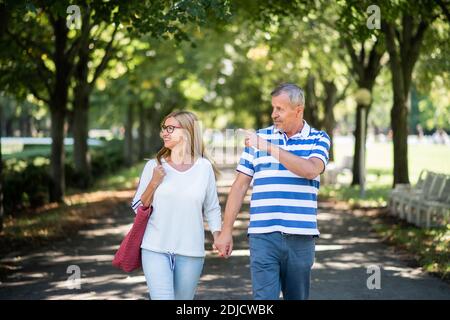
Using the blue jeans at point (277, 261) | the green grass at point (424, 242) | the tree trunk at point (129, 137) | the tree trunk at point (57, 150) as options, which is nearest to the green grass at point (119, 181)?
the tree trunk at point (129, 137)

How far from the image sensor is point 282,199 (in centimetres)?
511

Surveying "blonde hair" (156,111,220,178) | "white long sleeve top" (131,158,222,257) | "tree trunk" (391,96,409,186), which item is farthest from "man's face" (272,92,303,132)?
"tree trunk" (391,96,409,186)

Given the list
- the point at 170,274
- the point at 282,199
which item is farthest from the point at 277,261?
the point at 170,274

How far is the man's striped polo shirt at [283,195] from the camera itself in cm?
511

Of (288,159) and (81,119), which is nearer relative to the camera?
(288,159)

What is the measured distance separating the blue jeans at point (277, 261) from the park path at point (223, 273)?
11.5 feet

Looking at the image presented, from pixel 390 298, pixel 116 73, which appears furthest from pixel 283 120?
pixel 116 73

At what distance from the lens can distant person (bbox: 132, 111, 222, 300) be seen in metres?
5.26

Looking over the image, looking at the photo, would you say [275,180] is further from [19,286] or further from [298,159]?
[19,286]

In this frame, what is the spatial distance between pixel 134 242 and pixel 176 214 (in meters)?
0.36

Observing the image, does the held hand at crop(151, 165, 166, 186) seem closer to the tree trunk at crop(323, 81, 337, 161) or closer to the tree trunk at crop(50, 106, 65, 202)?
the tree trunk at crop(50, 106, 65, 202)

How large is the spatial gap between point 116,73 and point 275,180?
26740mm

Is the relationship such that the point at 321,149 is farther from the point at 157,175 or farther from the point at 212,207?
the point at 157,175

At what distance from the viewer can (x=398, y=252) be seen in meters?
12.4
